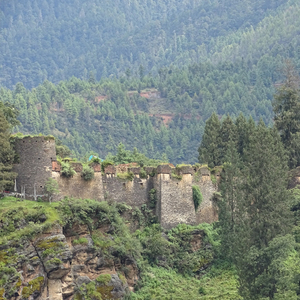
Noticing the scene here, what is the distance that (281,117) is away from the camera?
72.2 m

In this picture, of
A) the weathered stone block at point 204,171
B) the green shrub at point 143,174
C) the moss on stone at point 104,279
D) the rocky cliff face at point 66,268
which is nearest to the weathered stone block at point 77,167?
the rocky cliff face at point 66,268

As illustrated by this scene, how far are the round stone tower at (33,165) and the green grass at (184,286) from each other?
9733 millimetres

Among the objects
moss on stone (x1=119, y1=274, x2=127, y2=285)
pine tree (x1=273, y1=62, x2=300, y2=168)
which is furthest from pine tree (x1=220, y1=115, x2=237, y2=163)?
moss on stone (x1=119, y1=274, x2=127, y2=285)

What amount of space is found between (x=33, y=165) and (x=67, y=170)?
2.58 metres

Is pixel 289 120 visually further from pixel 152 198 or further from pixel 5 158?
pixel 5 158

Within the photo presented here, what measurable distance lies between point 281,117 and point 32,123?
70051mm

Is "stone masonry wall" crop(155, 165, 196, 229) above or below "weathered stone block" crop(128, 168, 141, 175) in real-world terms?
below

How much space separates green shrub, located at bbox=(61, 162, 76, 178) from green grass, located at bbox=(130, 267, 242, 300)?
28.7 feet

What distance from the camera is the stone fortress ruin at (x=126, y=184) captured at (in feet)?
174

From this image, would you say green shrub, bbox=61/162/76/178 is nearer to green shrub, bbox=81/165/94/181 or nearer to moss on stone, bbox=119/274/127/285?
green shrub, bbox=81/165/94/181

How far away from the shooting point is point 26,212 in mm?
49375

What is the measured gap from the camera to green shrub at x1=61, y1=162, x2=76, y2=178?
54.5 m

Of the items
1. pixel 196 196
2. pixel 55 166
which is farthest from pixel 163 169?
pixel 55 166

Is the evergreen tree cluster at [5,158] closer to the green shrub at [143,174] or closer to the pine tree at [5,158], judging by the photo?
the pine tree at [5,158]
